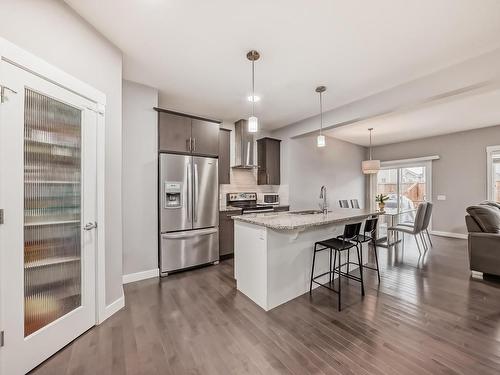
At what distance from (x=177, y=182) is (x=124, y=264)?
1.34 meters

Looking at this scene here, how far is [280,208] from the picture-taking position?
15.8 feet

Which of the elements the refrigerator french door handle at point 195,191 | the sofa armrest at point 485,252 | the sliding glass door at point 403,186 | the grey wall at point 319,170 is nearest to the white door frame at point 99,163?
the refrigerator french door handle at point 195,191

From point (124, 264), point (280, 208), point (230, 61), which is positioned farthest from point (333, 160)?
point (124, 264)

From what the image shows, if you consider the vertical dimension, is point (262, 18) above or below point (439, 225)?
above

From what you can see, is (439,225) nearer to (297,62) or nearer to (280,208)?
(280,208)

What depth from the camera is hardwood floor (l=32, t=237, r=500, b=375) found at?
5.02 feet

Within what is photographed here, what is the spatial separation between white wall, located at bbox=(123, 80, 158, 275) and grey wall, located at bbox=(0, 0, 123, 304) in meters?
0.69

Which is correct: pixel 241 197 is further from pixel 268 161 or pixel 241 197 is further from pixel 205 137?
pixel 205 137

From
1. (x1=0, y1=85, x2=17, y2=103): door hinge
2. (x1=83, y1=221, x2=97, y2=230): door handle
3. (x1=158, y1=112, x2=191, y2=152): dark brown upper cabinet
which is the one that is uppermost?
(x1=158, y1=112, x2=191, y2=152): dark brown upper cabinet

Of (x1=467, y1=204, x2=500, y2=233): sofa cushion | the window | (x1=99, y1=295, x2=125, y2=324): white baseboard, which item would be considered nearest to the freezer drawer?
(x1=99, y1=295, x2=125, y2=324): white baseboard

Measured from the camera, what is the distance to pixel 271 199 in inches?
201

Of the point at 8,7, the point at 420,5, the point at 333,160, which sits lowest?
the point at 333,160

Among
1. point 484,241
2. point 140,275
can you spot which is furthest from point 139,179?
point 484,241

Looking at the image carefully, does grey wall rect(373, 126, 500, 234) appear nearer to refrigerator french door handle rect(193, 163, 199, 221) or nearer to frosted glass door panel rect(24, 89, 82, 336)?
refrigerator french door handle rect(193, 163, 199, 221)
